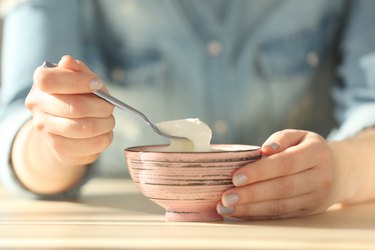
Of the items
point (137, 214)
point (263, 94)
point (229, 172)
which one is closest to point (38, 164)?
point (137, 214)

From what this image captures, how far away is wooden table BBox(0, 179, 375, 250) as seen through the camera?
0.76m

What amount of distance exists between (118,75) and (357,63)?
0.46m

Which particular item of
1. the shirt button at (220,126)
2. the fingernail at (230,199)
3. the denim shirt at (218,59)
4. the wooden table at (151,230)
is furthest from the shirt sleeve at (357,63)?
the fingernail at (230,199)

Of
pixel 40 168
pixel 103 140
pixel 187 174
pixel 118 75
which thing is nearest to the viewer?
pixel 187 174

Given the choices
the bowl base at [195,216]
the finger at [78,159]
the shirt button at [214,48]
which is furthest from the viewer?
the shirt button at [214,48]

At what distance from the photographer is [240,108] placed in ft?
4.75

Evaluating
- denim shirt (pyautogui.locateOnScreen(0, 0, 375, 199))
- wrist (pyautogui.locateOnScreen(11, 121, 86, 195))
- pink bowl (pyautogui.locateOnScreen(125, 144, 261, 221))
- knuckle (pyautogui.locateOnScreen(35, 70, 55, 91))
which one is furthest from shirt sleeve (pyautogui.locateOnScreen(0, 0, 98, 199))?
pink bowl (pyautogui.locateOnScreen(125, 144, 261, 221))

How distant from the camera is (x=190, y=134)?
88cm

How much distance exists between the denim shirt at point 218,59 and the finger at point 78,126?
0.46 metres

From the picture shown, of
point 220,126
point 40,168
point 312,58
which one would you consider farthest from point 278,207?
point 312,58

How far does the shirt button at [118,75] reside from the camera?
4.78 ft

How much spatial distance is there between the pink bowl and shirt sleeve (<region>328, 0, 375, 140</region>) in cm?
61

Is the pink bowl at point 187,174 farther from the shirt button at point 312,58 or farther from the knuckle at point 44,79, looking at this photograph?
the shirt button at point 312,58

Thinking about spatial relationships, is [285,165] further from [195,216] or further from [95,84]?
[95,84]
